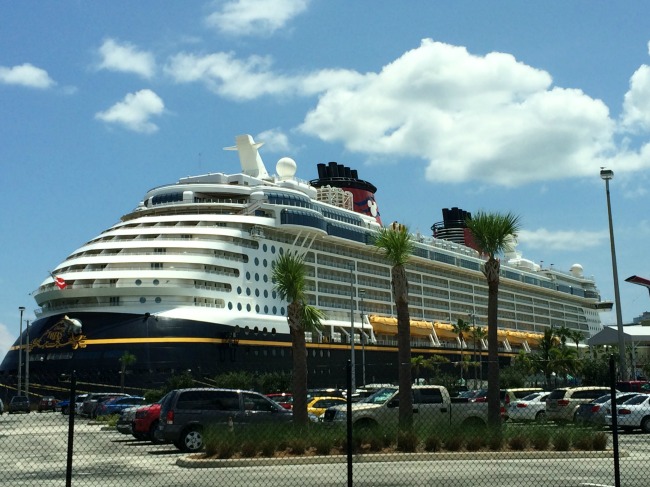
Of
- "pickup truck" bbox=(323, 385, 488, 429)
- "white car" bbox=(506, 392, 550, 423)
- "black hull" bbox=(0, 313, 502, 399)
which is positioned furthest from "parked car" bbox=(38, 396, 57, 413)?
"pickup truck" bbox=(323, 385, 488, 429)

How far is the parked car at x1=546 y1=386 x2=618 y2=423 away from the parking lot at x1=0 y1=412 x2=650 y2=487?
8510 mm

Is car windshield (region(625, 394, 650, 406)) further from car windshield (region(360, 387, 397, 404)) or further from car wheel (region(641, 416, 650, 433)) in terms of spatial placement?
car windshield (region(360, 387, 397, 404))

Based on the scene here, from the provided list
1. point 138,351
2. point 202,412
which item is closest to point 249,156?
point 138,351

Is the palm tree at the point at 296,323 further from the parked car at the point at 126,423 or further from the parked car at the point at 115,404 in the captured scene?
the parked car at the point at 115,404

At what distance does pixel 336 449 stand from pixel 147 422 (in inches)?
313

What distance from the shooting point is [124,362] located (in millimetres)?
50062

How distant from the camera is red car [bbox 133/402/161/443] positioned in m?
24.2

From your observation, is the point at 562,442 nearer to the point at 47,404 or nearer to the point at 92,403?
the point at 92,403

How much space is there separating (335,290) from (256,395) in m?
50.6

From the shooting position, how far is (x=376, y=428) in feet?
63.5

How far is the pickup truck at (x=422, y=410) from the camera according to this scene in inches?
880

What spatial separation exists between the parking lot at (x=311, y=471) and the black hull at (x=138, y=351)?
99.6 ft

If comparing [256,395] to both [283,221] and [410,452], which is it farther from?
[283,221]

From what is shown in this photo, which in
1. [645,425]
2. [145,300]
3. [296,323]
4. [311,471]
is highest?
[145,300]
